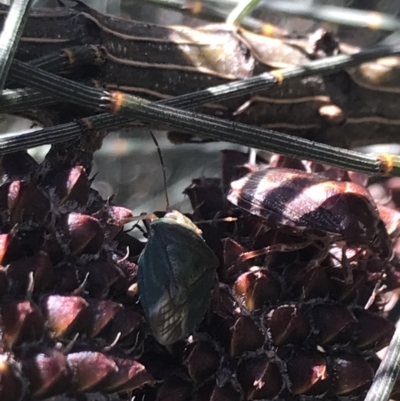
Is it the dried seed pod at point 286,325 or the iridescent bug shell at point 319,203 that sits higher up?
the iridescent bug shell at point 319,203

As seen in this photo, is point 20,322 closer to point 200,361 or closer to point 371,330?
point 200,361

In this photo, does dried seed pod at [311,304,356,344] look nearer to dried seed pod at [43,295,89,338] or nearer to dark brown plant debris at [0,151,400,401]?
dark brown plant debris at [0,151,400,401]

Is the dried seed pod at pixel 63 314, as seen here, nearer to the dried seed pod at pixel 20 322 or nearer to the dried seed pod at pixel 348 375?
the dried seed pod at pixel 20 322

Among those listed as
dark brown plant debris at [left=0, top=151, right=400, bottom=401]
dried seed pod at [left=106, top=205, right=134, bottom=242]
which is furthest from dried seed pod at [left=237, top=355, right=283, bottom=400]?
dried seed pod at [left=106, top=205, right=134, bottom=242]

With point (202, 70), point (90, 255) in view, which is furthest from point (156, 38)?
point (90, 255)

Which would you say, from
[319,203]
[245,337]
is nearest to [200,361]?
[245,337]

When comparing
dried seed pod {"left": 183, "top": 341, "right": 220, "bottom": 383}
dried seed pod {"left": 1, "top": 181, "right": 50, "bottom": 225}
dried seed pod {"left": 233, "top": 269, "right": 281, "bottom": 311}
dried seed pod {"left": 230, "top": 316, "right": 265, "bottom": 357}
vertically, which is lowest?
dried seed pod {"left": 183, "top": 341, "right": 220, "bottom": 383}

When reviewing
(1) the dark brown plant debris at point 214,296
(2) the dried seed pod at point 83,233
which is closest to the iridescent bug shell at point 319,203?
(1) the dark brown plant debris at point 214,296
